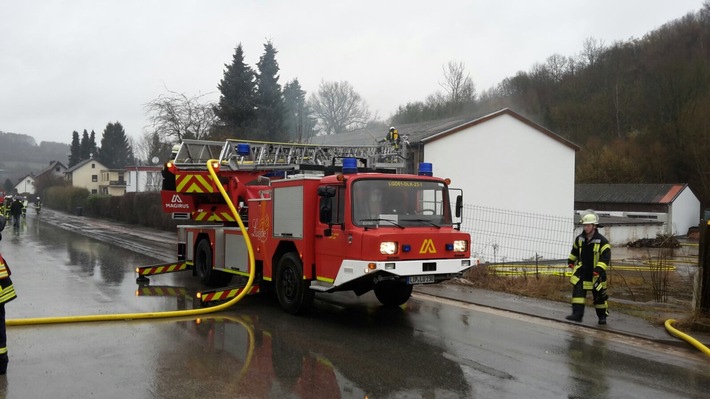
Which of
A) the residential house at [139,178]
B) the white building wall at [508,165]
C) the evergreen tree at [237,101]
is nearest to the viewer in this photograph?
the white building wall at [508,165]

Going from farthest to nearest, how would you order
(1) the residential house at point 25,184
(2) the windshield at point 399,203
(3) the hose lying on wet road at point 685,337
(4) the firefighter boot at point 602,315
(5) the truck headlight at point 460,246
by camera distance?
(1) the residential house at point 25,184
(4) the firefighter boot at point 602,315
(5) the truck headlight at point 460,246
(2) the windshield at point 399,203
(3) the hose lying on wet road at point 685,337

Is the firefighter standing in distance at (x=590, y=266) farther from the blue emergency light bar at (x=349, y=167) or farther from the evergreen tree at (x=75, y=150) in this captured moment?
the evergreen tree at (x=75, y=150)

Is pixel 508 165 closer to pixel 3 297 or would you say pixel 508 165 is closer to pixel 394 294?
pixel 394 294

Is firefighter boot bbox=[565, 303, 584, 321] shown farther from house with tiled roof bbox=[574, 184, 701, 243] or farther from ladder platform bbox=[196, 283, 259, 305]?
house with tiled roof bbox=[574, 184, 701, 243]

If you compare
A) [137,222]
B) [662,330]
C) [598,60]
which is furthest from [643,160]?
[662,330]

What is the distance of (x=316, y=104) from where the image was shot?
50375 mm

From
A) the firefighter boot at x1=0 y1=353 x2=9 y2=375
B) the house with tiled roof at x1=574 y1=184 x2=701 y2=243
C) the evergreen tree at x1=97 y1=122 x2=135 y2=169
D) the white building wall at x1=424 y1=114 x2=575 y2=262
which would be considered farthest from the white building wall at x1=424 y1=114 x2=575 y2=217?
the evergreen tree at x1=97 y1=122 x2=135 y2=169

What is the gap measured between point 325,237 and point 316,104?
42966mm

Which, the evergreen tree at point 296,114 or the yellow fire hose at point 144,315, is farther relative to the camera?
the evergreen tree at point 296,114

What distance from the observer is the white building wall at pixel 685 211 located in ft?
155

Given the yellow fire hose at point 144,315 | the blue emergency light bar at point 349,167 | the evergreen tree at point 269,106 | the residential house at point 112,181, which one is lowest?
the yellow fire hose at point 144,315

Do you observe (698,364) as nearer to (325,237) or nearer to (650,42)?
(325,237)

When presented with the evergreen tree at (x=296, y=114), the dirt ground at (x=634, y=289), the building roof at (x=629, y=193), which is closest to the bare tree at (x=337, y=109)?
the evergreen tree at (x=296, y=114)

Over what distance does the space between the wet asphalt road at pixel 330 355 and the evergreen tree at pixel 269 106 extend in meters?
25.9
